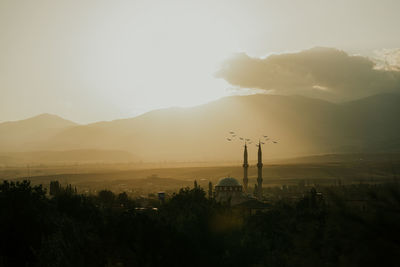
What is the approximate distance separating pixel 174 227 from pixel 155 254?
5305 millimetres

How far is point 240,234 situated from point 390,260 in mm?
20110

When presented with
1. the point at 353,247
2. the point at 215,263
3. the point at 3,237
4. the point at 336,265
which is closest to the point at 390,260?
the point at 353,247

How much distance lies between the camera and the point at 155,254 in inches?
1248

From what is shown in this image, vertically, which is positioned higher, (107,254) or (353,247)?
(353,247)

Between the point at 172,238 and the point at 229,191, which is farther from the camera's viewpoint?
the point at 229,191

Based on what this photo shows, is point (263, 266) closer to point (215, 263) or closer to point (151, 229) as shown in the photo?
point (215, 263)

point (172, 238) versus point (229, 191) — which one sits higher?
point (172, 238)

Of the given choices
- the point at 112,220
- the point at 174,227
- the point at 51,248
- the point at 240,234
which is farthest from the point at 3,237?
the point at 240,234

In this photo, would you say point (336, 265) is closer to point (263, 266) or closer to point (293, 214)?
point (263, 266)

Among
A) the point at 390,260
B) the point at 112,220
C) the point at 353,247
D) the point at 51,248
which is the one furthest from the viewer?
the point at 112,220

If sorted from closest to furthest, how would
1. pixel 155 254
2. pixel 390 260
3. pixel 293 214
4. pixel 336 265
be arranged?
1. pixel 390 260
2. pixel 336 265
3. pixel 155 254
4. pixel 293 214

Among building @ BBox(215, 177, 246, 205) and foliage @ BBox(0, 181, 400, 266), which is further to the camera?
building @ BBox(215, 177, 246, 205)

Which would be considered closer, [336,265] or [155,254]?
[336,265]

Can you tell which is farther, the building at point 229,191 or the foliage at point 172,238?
the building at point 229,191
